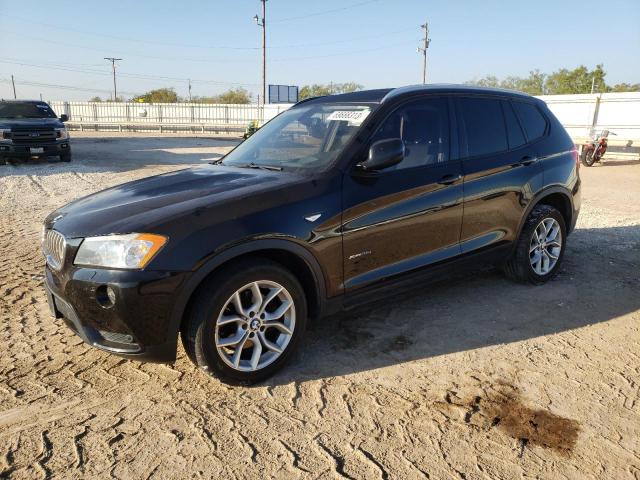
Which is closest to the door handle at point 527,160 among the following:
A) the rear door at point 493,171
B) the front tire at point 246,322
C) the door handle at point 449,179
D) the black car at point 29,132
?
the rear door at point 493,171

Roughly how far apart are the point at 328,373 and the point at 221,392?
696mm

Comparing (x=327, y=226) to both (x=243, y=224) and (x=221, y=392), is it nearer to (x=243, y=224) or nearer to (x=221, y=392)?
(x=243, y=224)

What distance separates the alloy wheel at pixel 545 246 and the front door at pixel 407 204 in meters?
1.21

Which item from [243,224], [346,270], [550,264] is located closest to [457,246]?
[346,270]

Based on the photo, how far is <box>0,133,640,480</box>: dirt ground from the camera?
2.50m

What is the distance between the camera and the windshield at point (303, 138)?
3.65m

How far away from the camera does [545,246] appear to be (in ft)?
16.3

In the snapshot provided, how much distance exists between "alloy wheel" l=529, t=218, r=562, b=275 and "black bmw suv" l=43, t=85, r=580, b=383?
0.08 metres

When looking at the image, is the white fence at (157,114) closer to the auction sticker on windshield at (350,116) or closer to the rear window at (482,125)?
the rear window at (482,125)

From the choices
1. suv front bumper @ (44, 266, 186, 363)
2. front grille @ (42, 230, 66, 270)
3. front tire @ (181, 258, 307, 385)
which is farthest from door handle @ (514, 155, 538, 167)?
front grille @ (42, 230, 66, 270)

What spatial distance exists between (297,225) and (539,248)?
2883mm

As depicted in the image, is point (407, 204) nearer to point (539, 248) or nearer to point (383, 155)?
point (383, 155)

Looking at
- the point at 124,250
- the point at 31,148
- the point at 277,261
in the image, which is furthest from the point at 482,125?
the point at 31,148

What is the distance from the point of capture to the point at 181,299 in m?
2.81
